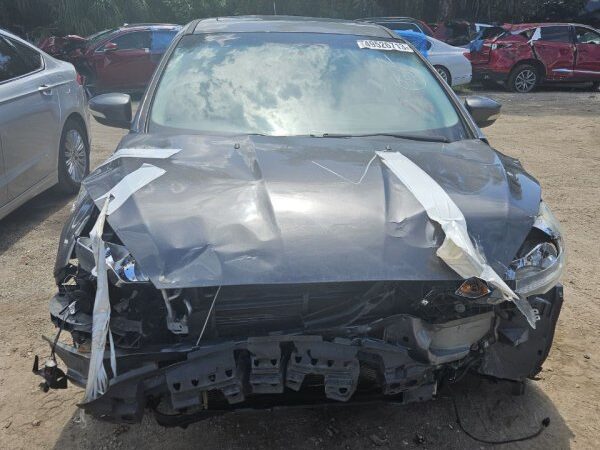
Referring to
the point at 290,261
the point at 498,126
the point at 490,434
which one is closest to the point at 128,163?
the point at 290,261

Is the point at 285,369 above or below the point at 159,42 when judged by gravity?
above

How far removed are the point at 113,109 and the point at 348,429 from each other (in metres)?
2.41

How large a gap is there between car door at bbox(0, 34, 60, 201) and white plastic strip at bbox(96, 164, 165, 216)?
7.99 feet

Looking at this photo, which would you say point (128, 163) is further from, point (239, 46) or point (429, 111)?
point (429, 111)

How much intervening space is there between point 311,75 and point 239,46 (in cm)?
52

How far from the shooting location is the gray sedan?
15.0 feet

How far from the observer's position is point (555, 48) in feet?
46.7

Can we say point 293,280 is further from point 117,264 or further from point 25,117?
point 25,117

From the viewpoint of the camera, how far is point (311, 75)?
3.48m

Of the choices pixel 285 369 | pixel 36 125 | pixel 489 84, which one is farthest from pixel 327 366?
pixel 489 84

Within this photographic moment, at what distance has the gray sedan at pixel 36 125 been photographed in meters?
4.57

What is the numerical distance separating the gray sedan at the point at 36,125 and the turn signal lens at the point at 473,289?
3691 millimetres

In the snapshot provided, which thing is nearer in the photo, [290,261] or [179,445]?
[290,261]

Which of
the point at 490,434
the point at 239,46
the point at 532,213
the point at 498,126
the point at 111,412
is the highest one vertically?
the point at 239,46
